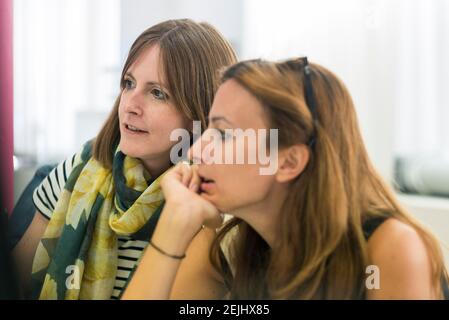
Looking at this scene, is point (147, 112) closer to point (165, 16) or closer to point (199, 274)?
point (165, 16)

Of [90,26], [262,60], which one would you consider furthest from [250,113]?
[90,26]

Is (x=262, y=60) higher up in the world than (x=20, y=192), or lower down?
higher up

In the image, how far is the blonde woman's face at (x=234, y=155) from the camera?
806mm

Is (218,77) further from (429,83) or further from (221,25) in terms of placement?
(429,83)

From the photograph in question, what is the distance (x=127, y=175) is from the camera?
96cm

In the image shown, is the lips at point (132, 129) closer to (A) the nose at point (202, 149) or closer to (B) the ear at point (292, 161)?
(A) the nose at point (202, 149)

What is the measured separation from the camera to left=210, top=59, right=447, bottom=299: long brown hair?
2.61 ft

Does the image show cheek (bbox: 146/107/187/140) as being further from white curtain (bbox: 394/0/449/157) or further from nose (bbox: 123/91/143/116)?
white curtain (bbox: 394/0/449/157)

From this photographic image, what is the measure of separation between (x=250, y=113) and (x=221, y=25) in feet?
0.83

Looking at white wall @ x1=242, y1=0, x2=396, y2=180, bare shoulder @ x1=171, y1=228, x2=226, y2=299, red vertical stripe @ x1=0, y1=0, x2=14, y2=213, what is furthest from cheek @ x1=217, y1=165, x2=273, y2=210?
red vertical stripe @ x1=0, y1=0, x2=14, y2=213

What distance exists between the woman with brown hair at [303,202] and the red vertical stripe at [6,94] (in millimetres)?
304

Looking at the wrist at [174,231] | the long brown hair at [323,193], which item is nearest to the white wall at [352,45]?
the long brown hair at [323,193]

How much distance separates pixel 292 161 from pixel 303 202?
7cm
